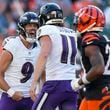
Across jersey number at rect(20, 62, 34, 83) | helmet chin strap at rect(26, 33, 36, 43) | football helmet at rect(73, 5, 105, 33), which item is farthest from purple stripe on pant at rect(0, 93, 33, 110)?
football helmet at rect(73, 5, 105, 33)

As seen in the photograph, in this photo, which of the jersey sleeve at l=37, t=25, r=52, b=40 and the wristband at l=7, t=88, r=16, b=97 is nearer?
the jersey sleeve at l=37, t=25, r=52, b=40

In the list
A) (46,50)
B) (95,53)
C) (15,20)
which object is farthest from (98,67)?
(15,20)

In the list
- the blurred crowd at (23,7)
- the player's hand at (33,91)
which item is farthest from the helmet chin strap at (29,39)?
the blurred crowd at (23,7)

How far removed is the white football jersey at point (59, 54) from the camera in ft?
23.1

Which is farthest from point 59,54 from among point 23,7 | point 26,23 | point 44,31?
point 23,7

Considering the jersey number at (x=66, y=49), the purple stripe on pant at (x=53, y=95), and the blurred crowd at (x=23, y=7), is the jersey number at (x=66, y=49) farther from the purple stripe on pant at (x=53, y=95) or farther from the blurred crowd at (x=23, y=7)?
the blurred crowd at (x=23, y=7)

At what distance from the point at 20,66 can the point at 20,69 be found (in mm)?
34

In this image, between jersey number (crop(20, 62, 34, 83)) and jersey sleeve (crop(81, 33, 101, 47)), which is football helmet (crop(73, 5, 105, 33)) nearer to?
jersey sleeve (crop(81, 33, 101, 47))

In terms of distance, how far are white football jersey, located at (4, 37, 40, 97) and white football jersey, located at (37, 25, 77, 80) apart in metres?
0.56

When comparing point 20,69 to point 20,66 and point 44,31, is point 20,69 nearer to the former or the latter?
point 20,66

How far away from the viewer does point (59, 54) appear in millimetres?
7059

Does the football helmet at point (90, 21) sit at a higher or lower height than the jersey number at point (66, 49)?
higher

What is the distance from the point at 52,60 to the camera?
7074mm

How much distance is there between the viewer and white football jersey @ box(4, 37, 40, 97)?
7598mm
